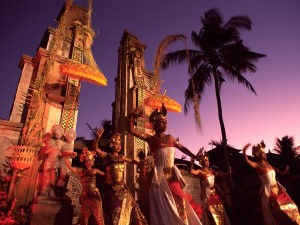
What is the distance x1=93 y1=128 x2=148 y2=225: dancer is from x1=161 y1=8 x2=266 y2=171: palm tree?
8.17m

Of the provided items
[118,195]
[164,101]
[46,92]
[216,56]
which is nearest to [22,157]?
[118,195]

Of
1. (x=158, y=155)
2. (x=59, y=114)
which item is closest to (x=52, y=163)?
(x=59, y=114)

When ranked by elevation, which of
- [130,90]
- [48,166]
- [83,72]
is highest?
[130,90]

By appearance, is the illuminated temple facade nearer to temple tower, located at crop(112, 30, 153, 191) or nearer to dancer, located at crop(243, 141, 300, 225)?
temple tower, located at crop(112, 30, 153, 191)

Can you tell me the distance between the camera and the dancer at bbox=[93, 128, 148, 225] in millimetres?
5547

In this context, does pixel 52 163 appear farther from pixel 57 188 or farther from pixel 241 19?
pixel 241 19

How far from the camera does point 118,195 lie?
18.7 feet

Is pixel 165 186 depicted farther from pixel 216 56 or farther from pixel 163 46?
pixel 216 56

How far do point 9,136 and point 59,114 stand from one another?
183cm

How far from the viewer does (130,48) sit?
12734mm

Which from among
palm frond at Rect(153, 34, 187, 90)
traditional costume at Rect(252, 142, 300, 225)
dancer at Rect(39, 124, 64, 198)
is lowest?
traditional costume at Rect(252, 142, 300, 225)

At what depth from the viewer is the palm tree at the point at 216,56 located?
1321 centimetres

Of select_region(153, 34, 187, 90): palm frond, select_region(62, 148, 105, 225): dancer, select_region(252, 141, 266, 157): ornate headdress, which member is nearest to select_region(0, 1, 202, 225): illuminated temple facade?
select_region(62, 148, 105, 225): dancer

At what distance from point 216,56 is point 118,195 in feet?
33.9
